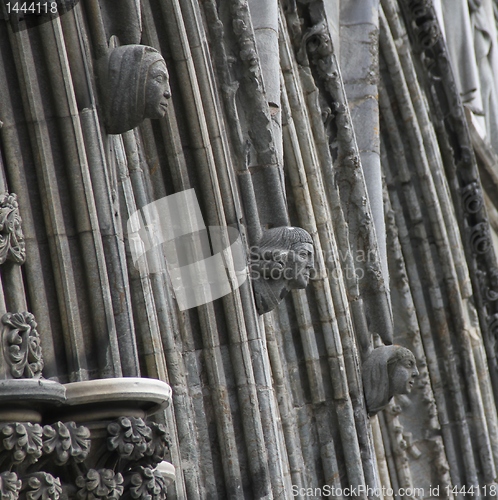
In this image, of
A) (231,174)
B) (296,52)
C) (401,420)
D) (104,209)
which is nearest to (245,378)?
(231,174)

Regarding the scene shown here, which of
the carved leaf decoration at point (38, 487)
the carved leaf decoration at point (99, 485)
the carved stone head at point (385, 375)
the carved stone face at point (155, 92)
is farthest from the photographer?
the carved stone head at point (385, 375)

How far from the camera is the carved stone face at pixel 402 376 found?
7.47 m

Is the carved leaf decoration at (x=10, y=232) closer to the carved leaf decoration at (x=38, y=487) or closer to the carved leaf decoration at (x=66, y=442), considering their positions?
the carved leaf decoration at (x=66, y=442)

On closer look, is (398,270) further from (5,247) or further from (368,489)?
(5,247)

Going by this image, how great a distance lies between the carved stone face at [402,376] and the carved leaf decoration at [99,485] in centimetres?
322

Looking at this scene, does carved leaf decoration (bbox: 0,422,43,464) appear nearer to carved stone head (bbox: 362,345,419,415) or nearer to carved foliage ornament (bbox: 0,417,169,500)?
carved foliage ornament (bbox: 0,417,169,500)

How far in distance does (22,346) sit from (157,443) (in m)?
0.55

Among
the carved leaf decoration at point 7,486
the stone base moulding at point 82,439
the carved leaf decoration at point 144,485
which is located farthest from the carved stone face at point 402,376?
the carved leaf decoration at point 7,486

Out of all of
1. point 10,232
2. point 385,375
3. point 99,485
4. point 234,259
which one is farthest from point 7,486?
point 385,375

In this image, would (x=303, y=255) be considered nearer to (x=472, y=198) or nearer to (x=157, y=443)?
(x=157, y=443)

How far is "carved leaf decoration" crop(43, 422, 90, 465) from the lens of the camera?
13.8 feet

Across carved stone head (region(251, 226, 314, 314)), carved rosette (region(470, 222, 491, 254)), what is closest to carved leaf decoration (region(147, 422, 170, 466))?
carved stone head (region(251, 226, 314, 314))

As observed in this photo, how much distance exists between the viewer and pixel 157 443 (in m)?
4.54

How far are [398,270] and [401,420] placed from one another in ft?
3.11
